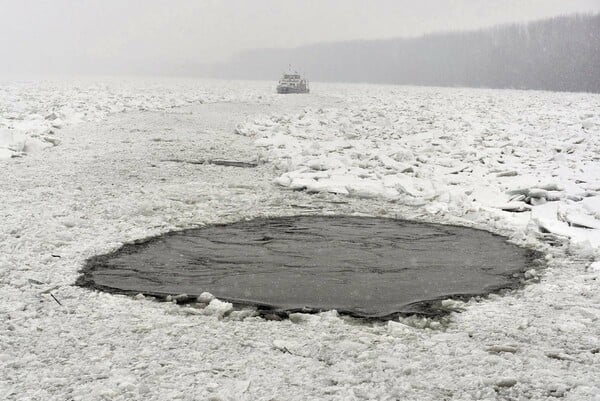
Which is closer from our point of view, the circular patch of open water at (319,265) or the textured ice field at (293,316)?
the textured ice field at (293,316)

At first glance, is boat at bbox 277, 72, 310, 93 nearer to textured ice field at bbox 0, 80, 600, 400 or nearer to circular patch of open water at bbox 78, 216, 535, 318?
textured ice field at bbox 0, 80, 600, 400

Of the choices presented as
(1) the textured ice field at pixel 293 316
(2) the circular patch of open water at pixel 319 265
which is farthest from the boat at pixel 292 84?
(2) the circular patch of open water at pixel 319 265

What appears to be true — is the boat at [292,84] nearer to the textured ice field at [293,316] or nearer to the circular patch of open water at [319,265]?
the textured ice field at [293,316]

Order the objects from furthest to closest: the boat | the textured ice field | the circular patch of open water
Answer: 1. the boat
2. the circular patch of open water
3. the textured ice field

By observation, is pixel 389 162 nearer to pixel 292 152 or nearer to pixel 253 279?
pixel 292 152

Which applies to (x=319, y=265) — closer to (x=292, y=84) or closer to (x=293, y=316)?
(x=293, y=316)

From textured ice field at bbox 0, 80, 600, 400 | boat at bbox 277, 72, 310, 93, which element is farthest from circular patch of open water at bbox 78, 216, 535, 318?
boat at bbox 277, 72, 310, 93
